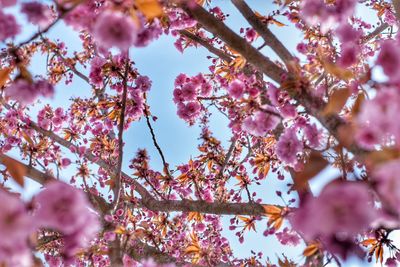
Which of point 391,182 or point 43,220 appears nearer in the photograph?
point 391,182

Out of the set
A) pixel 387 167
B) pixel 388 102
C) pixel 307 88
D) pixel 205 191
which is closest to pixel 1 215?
pixel 387 167

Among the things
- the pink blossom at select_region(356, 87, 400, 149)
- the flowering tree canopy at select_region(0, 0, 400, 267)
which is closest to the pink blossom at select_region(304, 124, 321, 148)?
the flowering tree canopy at select_region(0, 0, 400, 267)

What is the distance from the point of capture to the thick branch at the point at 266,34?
263 centimetres

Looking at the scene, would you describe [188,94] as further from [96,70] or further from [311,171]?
[311,171]

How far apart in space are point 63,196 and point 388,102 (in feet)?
4.11

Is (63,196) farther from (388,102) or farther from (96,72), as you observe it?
(96,72)

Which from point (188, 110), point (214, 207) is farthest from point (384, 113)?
point (188, 110)

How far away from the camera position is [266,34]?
9.14ft

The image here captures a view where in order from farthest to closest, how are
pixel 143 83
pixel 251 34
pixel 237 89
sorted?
pixel 143 83, pixel 251 34, pixel 237 89

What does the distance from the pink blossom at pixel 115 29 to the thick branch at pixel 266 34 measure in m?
1.19

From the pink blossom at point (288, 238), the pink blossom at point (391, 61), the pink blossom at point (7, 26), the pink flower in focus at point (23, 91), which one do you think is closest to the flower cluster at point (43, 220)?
the pink flower in focus at point (23, 91)

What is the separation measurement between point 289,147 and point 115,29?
4.61ft

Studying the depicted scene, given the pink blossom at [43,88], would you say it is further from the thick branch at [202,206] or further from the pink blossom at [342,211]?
the thick branch at [202,206]

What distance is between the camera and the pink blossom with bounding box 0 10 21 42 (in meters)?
1.84
